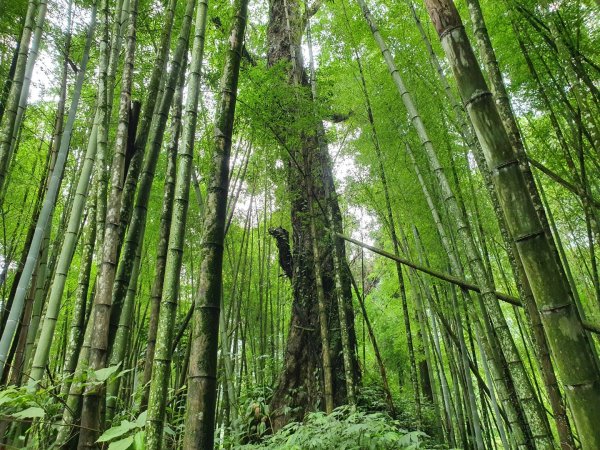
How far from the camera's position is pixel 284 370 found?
453 centimetres

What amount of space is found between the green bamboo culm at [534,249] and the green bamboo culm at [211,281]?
2.59ft

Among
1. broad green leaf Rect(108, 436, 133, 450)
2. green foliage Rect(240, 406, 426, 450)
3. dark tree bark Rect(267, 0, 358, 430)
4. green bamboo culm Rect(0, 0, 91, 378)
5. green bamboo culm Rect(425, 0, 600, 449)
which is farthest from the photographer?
dark tree bark Rect(267, 0, 358, 430)

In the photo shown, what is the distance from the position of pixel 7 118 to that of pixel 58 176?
19.1 inches

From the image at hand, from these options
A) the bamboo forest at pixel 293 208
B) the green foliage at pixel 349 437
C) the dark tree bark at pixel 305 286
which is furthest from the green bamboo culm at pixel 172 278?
the dark tree bark at pixel 305 286

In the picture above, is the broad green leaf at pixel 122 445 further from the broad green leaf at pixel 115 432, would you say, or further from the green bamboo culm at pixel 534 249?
the green bamboo culm at pixel 534 249

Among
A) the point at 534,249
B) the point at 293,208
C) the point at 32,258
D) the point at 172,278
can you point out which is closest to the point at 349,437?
the point at 172,278

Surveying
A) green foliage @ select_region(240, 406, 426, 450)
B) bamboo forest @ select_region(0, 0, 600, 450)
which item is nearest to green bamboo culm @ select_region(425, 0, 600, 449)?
bamboo forest @ select_region(0, 0, 600, 450)

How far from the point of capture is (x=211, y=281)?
4.23ft

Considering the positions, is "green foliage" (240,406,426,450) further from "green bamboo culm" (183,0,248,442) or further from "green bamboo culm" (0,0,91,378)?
"green bamboo culm" (0,0,91,378)

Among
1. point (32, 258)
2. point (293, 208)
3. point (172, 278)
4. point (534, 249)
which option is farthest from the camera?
point (293, 208)

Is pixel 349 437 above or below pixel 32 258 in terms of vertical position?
below

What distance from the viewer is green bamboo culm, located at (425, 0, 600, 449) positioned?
80 cm

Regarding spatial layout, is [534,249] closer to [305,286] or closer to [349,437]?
[349,437]

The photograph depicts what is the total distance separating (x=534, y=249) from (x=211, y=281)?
3.04 ft
